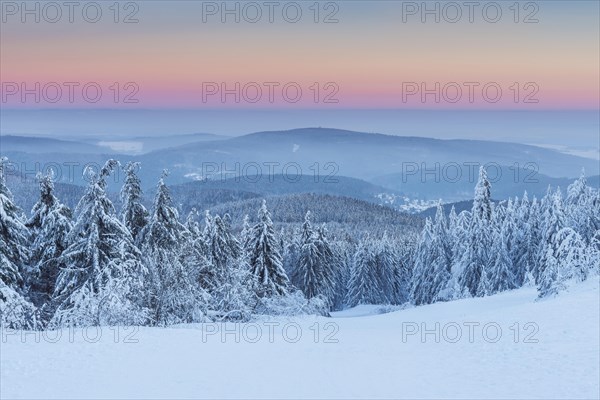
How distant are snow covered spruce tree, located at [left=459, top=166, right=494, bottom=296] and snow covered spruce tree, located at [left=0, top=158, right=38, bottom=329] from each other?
35550 millimetres

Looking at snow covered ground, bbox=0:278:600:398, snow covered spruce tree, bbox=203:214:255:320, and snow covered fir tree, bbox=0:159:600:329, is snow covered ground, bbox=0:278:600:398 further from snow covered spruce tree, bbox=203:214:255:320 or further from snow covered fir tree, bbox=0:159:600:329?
snow covered spruce tree, bbox=203:214:255:320

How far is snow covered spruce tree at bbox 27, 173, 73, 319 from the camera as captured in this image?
25.4m

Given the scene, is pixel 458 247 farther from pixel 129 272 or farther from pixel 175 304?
pixel 129 272

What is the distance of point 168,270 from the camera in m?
26.6

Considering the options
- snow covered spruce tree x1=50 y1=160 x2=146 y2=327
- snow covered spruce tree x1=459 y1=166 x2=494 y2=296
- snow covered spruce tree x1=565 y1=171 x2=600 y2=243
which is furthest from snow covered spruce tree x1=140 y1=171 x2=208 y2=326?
snow covered spruce tree x1=565 y1=171 x2=600 y2=243

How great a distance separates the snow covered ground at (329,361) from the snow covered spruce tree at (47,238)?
7.05 m

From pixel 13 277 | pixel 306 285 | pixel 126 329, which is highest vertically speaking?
pixel 13 277

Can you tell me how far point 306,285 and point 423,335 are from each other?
3003cm

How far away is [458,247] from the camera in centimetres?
4934

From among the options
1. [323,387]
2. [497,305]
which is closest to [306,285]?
[497,305]

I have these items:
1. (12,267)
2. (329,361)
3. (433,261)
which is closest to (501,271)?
(433,261)

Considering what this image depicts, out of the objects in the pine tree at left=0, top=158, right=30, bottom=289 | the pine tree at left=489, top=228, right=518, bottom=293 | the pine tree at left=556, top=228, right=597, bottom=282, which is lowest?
the pine tree at left=489, top=228, right=518, bottom=293

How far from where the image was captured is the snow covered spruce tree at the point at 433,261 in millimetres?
51031

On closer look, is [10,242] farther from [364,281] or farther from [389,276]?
[389,276]
